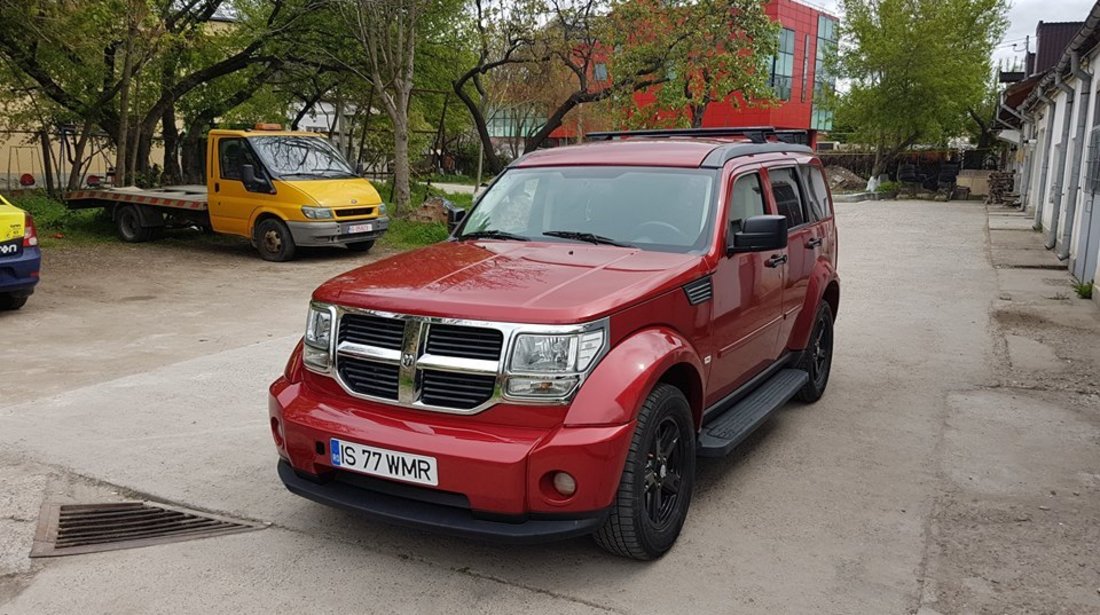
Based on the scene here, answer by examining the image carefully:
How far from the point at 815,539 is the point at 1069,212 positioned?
1236 centimetres

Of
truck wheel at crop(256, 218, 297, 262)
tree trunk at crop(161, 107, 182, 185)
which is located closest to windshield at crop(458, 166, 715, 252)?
truck wheel at crop(256, 218, 297, 262)

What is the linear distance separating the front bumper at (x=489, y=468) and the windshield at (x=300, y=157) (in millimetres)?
10537

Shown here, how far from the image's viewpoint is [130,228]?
14.8 meters

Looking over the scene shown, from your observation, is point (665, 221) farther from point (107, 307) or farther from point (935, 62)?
point (935, 62)

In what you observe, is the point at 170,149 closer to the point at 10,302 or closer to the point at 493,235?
the point at 10,302

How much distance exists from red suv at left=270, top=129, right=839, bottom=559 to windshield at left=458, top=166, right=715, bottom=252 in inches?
0.5

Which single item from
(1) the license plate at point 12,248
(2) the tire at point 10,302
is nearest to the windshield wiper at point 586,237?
(1) the license plate at point 12,248

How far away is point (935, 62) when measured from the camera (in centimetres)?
3356

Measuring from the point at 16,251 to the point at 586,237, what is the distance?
262 inches

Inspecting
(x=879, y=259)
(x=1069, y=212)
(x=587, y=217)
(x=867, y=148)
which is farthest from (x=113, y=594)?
(x=867, y=148)

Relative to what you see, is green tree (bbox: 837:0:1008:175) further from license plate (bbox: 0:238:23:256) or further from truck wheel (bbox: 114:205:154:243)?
license plate (bbox: 0:238:23:256)

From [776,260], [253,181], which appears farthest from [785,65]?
[776,260]

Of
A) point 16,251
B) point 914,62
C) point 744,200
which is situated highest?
point 914,62

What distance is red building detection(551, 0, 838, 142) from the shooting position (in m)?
50.3
